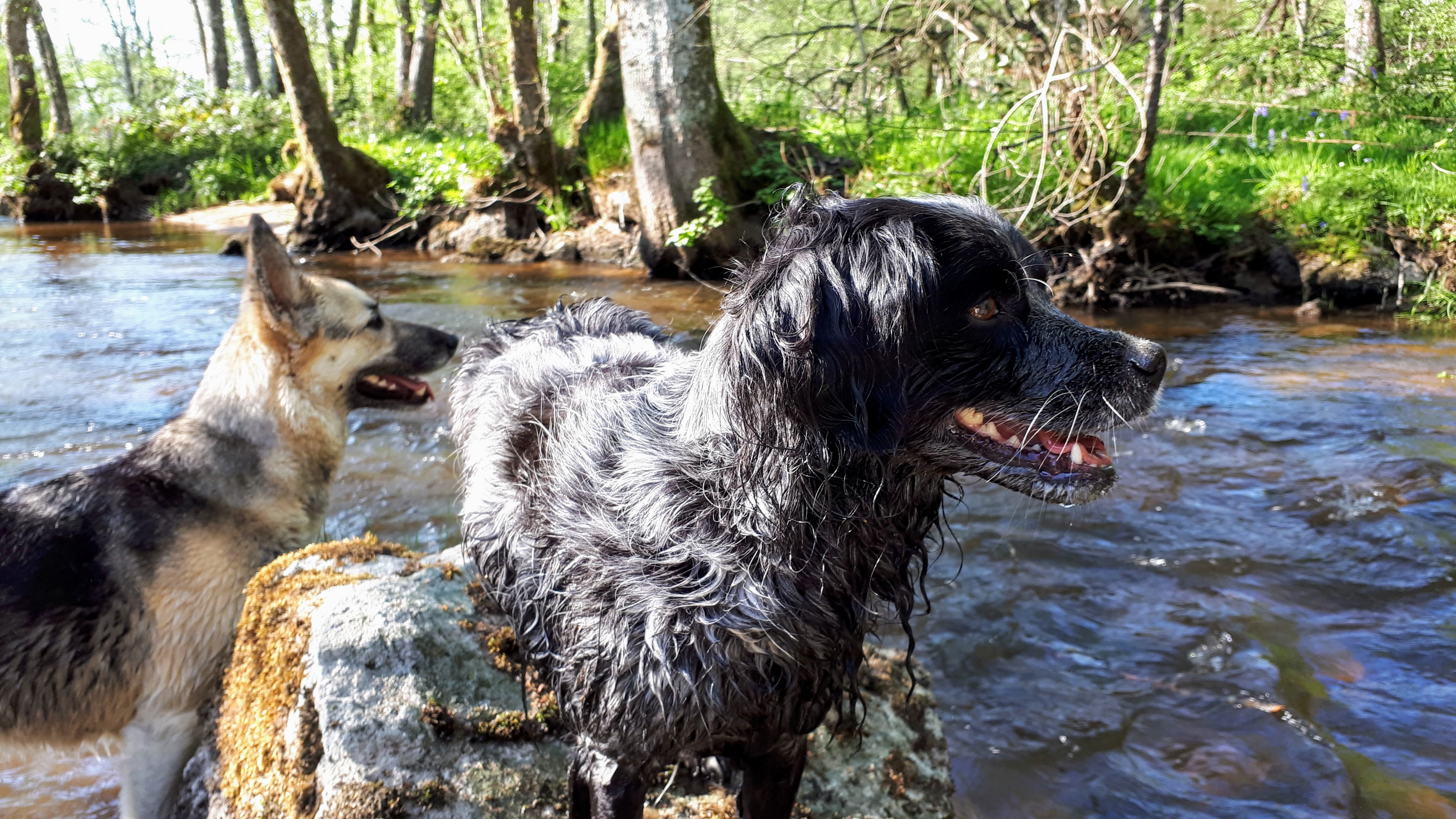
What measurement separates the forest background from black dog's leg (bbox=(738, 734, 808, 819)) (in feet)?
9.79

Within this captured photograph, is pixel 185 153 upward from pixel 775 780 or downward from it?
upward

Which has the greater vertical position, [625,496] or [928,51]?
[928,51]

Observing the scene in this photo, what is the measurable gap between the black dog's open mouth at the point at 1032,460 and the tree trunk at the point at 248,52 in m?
29.5

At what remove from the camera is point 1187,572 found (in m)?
4.65

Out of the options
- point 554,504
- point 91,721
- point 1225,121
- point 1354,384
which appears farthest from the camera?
point 1225,121

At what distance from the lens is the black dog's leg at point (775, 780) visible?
2572mm

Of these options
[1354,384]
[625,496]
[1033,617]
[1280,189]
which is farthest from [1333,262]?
[625,496]

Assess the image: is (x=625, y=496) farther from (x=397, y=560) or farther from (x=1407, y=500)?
(x=1407, y=500)

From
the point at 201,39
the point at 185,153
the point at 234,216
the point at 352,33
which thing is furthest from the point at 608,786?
the point at 201,39

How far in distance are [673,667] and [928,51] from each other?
29.8 ft

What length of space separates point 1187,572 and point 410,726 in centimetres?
380

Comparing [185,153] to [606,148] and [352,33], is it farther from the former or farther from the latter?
[606,148]

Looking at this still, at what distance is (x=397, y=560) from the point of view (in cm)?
346

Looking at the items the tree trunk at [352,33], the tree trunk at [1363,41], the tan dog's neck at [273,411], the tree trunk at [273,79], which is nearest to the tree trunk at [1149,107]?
the tree trunk at [1363,41]
